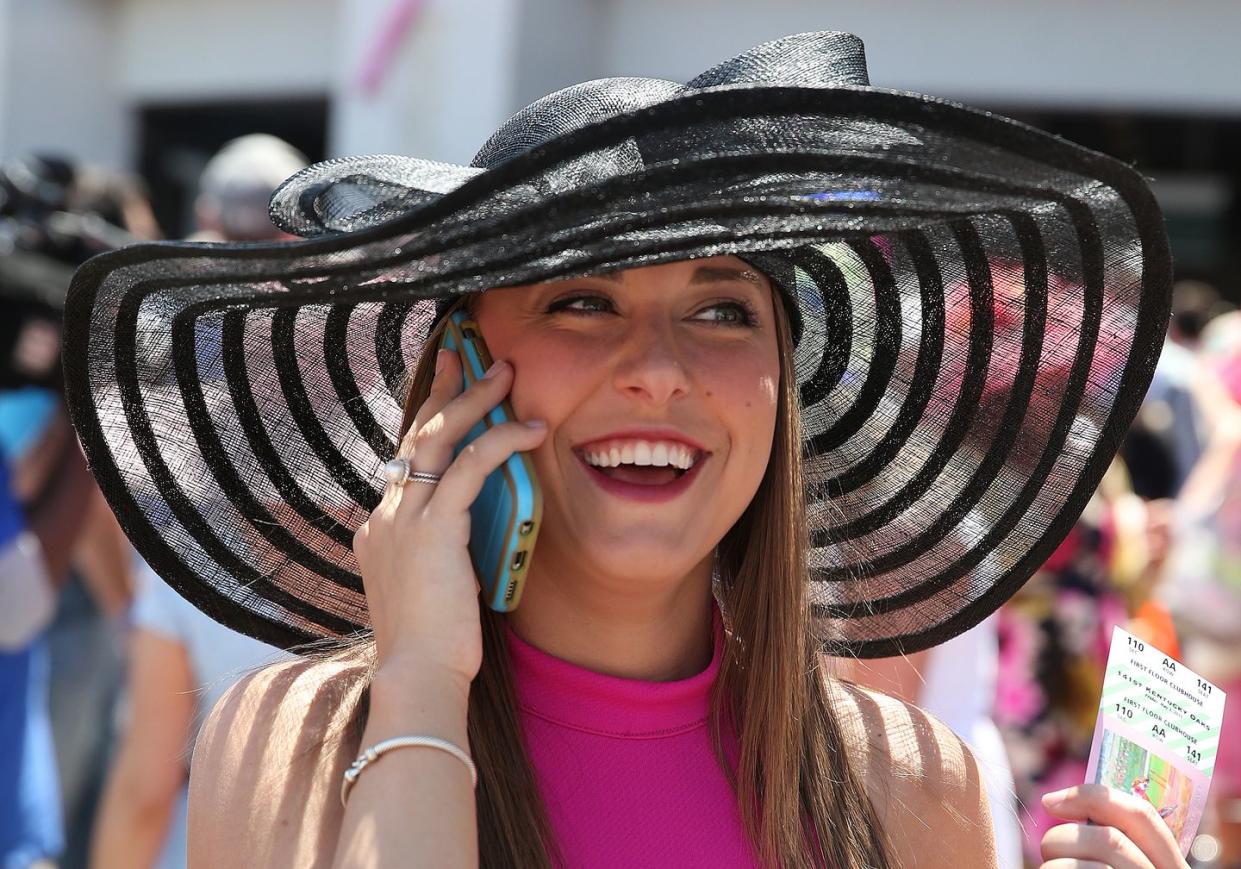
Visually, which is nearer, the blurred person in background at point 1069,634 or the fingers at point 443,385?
the fingers at point 443,385

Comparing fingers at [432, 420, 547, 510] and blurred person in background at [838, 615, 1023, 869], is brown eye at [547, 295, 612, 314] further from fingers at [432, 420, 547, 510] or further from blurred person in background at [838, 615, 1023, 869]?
blurred person in background at [838, 615, 1023, 869]

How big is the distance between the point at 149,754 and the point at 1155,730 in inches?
104

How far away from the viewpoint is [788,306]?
96.7 inches

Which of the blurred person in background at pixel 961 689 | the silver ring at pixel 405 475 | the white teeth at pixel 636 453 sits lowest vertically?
the blurred person in background at pixel 961 689

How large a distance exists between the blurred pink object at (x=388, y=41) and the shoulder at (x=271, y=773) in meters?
7.53

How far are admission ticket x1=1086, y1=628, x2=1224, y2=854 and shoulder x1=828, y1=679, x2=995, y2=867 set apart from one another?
0.39 meters

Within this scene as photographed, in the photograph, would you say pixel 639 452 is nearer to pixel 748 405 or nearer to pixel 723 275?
pixel 748 405

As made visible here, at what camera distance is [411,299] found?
6.70 ft

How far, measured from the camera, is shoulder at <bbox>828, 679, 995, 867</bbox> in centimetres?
234

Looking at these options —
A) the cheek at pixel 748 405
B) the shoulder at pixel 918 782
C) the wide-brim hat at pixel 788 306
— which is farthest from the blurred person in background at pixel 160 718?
the cheek at pixel 748 405

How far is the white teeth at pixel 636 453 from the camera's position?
2164mm

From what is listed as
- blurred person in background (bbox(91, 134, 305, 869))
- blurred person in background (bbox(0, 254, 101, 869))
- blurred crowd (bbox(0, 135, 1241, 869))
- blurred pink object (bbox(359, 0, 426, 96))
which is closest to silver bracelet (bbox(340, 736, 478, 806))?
blurred crowd (bbox(0, 135, 1241, 869))

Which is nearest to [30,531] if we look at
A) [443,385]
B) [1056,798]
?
[443,385]

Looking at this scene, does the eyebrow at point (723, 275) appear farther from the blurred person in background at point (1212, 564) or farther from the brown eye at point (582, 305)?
the blurred person in background at point (1212, 564)
